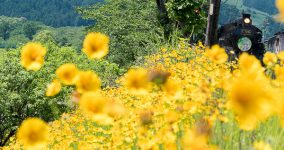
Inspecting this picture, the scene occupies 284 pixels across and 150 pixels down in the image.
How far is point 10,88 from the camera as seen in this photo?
1672 cm

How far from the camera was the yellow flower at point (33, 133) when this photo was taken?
1475 millimetres

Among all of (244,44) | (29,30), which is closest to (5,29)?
(29,30)

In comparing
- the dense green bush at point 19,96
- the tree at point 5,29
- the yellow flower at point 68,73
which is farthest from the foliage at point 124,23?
the tree at point 5,29

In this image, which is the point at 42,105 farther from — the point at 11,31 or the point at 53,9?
the point at 53,9

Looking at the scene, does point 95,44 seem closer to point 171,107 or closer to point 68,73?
point 68,73

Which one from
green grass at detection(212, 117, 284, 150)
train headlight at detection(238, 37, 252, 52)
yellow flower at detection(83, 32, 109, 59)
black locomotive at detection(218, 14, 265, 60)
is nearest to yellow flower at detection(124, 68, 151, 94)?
yellow flower at detection(83, 32, 109, 59)

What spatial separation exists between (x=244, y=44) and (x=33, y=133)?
2102 centimetres

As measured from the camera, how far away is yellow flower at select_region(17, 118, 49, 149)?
1475mm

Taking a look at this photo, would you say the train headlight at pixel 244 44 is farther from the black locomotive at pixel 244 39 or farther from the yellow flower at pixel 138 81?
the yellow flower at pixel 138 81

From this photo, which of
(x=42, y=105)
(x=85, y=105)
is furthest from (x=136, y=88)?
(x=42, y=105)

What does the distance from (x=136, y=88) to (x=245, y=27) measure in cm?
2090

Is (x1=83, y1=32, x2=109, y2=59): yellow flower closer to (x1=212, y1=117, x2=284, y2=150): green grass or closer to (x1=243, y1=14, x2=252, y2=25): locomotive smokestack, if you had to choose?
(x1=212, y1=117, x2=284, y2=150): green grass

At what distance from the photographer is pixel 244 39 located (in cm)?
2188

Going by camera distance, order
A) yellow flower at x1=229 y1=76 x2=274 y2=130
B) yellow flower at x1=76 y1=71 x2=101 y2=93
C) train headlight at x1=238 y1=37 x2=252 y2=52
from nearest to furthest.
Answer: yellow flower at x1=229 y1=76 x2=274 y2=130
yellow flower at x1=76 y1=71 x2=101 y2=93
train headlight at x1=238 y1=37 x2=252 y2=52
